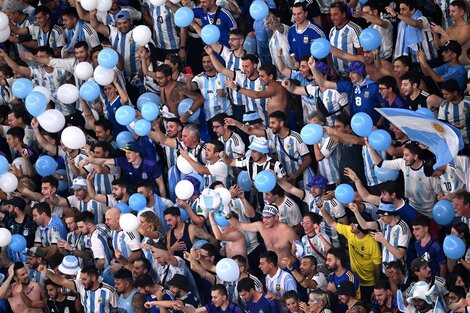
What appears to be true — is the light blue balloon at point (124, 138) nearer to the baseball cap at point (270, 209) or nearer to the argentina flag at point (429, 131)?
the baseball cap at point (270, 209)

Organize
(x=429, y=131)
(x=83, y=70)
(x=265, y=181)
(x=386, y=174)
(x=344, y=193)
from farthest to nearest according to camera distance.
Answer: (x=83, y=70) → (x=265, y=181) → (x=386, y=174) → (x=344, y=193) → (x=429, y=131)

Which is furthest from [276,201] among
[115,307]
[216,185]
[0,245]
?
[0,245]

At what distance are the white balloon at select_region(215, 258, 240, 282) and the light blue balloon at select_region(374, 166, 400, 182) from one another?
1.34 m

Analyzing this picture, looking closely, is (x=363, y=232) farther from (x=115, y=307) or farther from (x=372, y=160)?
(x=115, y=307)

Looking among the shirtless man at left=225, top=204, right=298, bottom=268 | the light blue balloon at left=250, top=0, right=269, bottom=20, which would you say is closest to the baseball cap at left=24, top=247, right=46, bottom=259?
the shirtless man at left=225, top=204, right=298, bottom=268

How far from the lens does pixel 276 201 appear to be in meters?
13.3

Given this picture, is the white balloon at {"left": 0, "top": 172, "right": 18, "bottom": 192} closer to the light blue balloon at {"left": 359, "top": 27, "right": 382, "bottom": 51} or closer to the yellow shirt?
the yellow shirt

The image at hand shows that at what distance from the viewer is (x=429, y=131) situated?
12.1 metres

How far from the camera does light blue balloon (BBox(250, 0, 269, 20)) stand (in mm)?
13711

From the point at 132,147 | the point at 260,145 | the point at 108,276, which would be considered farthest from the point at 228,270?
the point at 132,147

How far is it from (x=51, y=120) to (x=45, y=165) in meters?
0.46

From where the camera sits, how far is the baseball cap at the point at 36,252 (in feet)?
45.9

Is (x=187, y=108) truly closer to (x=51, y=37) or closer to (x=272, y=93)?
(x=272, y=93)

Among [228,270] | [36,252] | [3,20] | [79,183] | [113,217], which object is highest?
[3,20]
